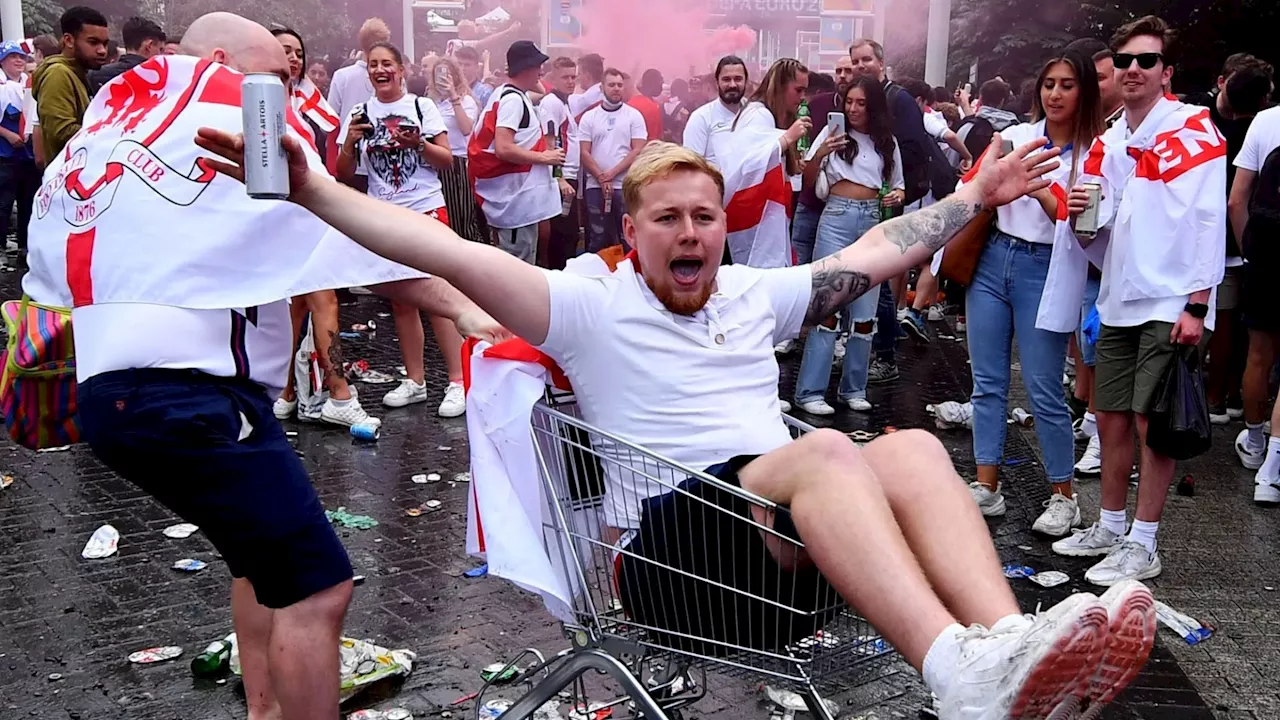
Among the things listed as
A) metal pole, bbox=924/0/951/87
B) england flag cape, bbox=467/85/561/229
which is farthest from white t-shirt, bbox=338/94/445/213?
metal pole, bbox=924/0/951/87

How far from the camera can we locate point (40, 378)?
3.42 m

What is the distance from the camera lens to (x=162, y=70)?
10.9 ft

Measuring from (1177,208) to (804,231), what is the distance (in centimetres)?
413

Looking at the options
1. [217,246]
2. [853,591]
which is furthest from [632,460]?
[217,246]

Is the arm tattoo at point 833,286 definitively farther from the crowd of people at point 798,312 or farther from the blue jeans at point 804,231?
the blue jeans at point 804,231

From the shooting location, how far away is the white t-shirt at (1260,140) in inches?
280

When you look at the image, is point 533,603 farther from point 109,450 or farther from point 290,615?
point 109,450

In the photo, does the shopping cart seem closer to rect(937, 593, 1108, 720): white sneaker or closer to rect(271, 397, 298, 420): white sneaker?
rect(937, 593, 1108, 720): white sneaker

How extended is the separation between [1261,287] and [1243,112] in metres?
1.37

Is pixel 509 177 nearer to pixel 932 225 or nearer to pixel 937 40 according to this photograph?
pixel 932 225

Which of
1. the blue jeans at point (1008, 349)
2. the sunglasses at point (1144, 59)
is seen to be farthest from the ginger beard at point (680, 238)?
the blue jeans at point (1008, 349)

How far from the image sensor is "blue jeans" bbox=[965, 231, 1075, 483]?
19.4 ft

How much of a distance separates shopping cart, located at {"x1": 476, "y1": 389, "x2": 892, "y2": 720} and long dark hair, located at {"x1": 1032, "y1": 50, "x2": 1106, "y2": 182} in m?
3.30

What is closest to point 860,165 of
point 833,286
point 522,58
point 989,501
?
point 989,501
